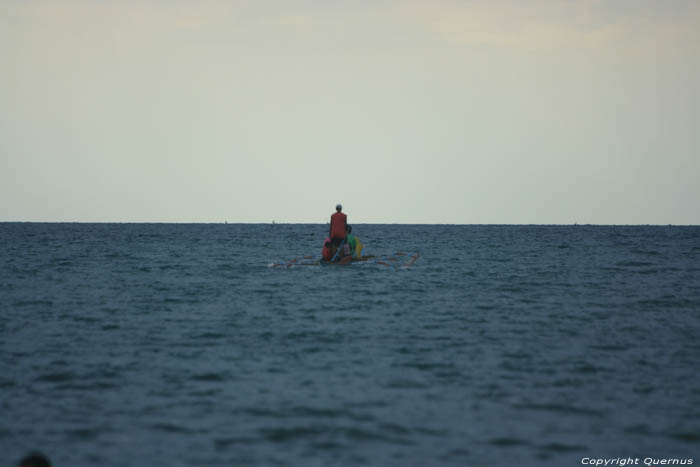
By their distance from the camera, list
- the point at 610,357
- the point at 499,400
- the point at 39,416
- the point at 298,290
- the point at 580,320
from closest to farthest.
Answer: the point at 39,416 → the point at 499,400 → the point at 610,357 → the point at 580,320 → the point at 298,290

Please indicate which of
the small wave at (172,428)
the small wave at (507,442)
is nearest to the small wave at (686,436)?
the small wave at (507,442)

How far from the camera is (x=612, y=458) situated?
9.08 metres

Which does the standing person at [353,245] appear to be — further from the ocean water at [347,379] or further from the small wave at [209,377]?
the small wave at [209,377]

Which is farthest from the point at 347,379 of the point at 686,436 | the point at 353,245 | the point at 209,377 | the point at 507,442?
A: the point at 353,245

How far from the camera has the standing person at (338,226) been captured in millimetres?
31844

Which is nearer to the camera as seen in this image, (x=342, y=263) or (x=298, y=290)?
(x=298, y=290)

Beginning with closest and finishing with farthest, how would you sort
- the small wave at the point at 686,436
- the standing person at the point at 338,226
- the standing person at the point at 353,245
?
the small wave at the point at 686,436 → the standing person at the point at 338,226 → the standing person at the point at 353,245

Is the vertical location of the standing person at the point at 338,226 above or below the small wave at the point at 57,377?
above

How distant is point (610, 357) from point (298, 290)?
52.3 ft

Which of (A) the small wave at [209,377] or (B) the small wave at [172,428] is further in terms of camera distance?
(A) the small wave at [209,377]

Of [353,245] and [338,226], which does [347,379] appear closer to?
[338,226]

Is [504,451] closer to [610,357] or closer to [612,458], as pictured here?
[612,458]

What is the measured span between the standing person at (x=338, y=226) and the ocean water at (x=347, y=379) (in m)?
5.91

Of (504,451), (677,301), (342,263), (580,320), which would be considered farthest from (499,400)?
(342,263)
